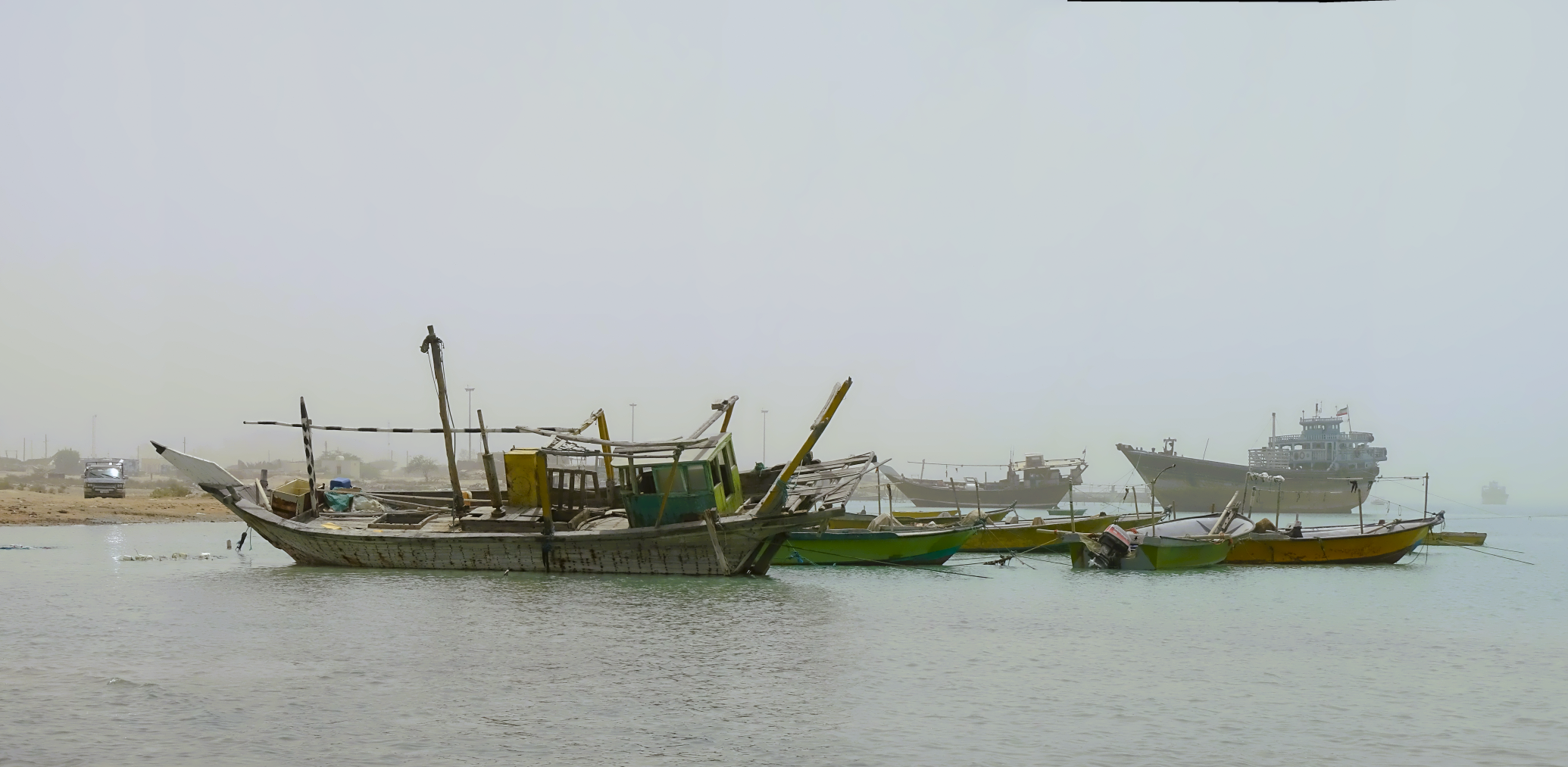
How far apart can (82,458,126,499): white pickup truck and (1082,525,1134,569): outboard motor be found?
171 feet

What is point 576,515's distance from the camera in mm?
29578

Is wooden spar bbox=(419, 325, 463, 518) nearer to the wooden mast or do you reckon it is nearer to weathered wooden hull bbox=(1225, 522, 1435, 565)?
the wooden mast

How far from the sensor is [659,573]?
91.4ft

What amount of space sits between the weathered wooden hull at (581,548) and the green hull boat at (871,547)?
6309 mm

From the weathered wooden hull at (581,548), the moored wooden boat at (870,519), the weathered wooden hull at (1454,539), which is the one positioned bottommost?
the weathered wooden hull at (1454,539)

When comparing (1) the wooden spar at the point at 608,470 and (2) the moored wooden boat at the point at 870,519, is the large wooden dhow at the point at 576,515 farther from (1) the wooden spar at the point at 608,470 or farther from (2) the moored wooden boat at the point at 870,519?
(2) the moored wooden boat at the point at 870,519

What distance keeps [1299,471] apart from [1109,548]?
79721mm

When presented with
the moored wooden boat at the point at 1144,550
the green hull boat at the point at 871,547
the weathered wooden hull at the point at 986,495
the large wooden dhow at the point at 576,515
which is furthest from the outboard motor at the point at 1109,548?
the weathered wooden hull at the point at 986,495

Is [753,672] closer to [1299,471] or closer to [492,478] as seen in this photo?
[492,478]

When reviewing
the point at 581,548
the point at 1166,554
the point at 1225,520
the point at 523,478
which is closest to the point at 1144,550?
the point at 1166,554

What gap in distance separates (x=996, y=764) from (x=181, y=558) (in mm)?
30404

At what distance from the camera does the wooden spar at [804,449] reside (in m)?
26.7

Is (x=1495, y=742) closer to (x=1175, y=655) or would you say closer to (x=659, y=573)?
(x=1175, y=655)

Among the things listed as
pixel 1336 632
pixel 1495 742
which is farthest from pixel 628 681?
pixel 1336 632
